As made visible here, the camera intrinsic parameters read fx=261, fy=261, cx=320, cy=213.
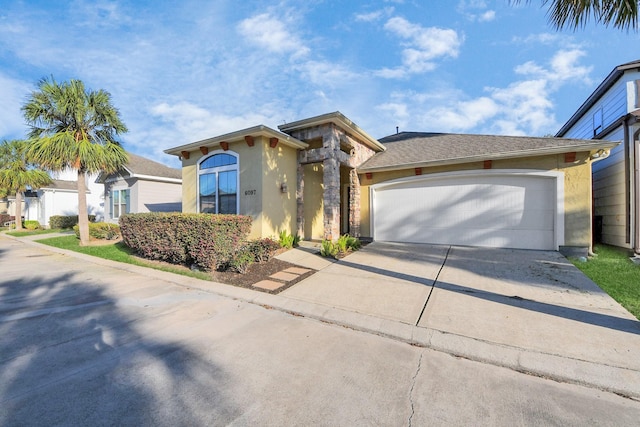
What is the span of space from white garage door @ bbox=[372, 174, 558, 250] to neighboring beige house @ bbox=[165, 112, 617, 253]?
0.03 metres

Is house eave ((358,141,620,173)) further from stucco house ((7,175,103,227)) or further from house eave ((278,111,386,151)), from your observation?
stucco house ((7,175,103,227))

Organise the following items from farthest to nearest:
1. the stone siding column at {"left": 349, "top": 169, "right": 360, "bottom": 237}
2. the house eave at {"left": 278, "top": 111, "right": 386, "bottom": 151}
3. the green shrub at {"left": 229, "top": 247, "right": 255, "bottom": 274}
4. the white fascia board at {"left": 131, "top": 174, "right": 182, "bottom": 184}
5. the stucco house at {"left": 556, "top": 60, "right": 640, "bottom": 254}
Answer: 1. the white fascia board at {"left": 131, "top": 174, "right": 182, "bottom": 184}
2. the stone siding column at {"left": 349, "top": 169, "right": 360, "bottom": 237}
3. the house eave at {"left": 278, "top": 111, "right": 386, "bottom": 151}
4. the stucco house at {"left": 556, "top": 60, "right": 640, "bottom": 254}
5. the green shrub at {"left": 229, "top": 247, "right": 255, "bottom": 274}

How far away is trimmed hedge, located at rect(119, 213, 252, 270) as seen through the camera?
19.9 ft

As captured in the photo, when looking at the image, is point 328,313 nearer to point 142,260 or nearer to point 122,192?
point 142,260

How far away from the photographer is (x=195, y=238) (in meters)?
6.25

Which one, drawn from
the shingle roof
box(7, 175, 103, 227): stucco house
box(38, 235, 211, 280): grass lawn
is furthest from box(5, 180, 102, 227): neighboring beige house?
the shingle roof

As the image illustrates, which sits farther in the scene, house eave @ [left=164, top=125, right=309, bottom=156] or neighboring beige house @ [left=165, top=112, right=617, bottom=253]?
house eave @ [left=164, top=125, right=309, bottom=156]

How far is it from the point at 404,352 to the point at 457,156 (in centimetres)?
789

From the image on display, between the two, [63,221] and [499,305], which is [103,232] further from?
[499,305]

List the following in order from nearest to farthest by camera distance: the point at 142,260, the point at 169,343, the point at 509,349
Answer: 1. the point at 509,349
2. the point at 169,343
3. the point at 142,260

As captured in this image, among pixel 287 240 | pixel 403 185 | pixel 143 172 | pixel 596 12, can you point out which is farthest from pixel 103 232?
pixel 596 12

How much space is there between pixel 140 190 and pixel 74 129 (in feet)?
13.0

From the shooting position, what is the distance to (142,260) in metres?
7.72

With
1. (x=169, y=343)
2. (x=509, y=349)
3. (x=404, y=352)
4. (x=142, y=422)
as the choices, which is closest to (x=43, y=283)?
(x=169, y=343)
